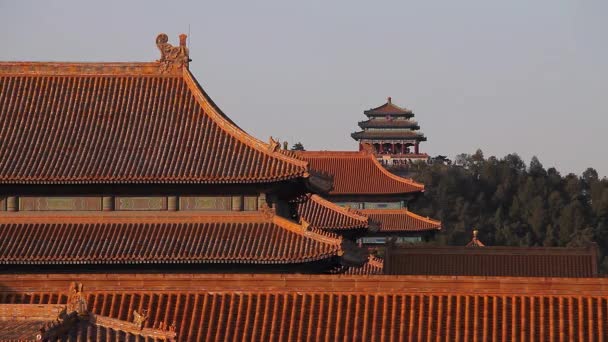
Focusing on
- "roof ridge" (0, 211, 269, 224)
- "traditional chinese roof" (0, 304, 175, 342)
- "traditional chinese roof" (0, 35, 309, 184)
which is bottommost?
"traditional chinese roof" (0, 304, 175, 342)

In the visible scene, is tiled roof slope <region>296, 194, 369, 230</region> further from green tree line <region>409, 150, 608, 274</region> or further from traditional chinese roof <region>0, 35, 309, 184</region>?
green tree line <region>409, 150, 608, 274</region>

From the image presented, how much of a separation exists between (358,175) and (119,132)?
38914 mm

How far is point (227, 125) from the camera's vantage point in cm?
4291

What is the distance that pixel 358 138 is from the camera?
501 feet

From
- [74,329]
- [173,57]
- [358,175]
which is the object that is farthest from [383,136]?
[74,329]

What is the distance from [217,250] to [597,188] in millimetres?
96907

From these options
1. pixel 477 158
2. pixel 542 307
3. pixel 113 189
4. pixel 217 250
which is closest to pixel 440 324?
pixel 542 307

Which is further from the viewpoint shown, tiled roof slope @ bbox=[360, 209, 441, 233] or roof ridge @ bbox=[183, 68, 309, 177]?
tiled roof slope @ bbox=[360, 209, 441, 233]

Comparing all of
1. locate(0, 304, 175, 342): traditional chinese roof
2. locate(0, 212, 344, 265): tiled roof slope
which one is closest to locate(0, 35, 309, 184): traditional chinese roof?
locate(0, 212, 344, 265): tiled roof slope

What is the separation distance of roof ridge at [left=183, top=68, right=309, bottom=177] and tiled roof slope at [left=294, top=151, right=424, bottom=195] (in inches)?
1350

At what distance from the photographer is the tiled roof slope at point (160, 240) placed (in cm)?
3941

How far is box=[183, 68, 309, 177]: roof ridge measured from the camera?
135ft

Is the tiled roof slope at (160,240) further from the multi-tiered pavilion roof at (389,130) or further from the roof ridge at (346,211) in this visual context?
the multi-tiered pavilion roof at (389,130)

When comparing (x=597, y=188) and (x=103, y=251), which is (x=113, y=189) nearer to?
(x=103, y=251)
